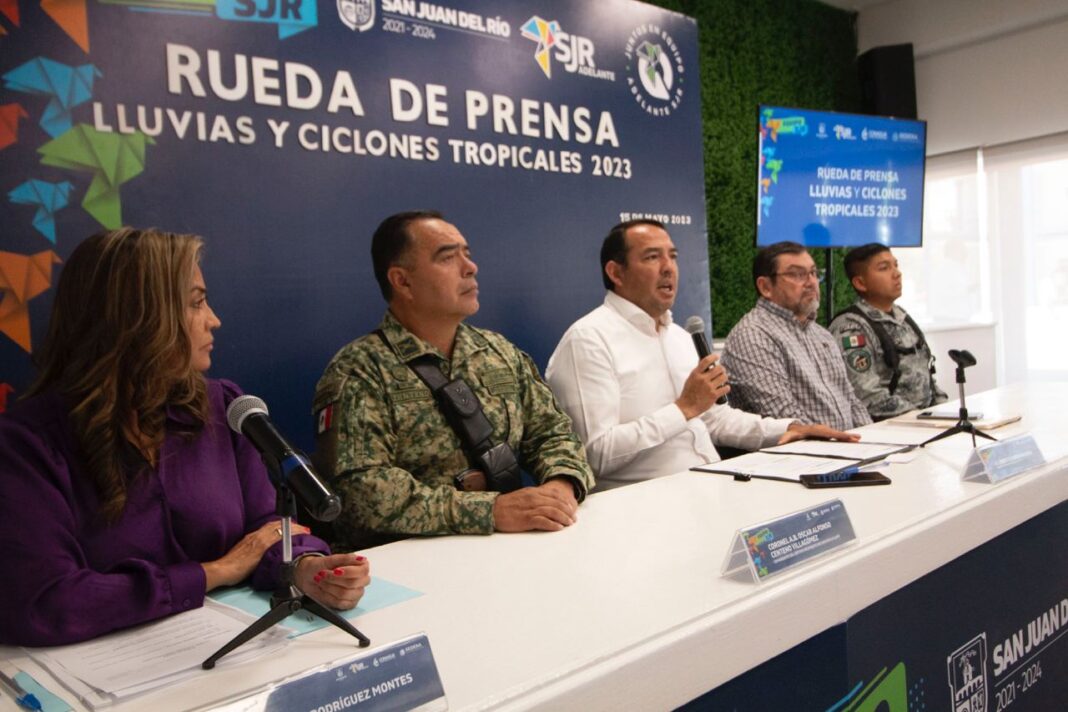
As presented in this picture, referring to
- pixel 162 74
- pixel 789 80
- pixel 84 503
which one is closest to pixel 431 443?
pixel 84 503

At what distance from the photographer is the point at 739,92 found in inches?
200

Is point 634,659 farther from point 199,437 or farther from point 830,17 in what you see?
point 830,17

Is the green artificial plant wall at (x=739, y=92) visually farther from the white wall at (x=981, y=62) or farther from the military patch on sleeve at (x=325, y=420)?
the military patch on sleeve at (x=325, y=420)

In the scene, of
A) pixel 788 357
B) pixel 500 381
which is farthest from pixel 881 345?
pixel 500 381

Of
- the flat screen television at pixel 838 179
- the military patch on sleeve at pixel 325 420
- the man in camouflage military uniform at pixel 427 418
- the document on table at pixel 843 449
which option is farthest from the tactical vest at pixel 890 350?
the military patch on sleeve at pixel 325 420

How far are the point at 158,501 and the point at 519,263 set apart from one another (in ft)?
6.14

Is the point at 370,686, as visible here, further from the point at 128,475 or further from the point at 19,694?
the point at 128,475

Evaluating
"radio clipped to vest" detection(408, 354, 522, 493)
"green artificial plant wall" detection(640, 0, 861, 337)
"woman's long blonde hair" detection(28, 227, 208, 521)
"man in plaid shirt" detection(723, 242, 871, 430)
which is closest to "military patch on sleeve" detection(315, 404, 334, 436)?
"radio clipped to vest" detection(408, 354, 522, 493)

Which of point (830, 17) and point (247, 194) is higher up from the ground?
point (830, 17)

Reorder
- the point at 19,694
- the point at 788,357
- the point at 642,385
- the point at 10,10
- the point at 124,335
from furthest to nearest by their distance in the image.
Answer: the point at 788,357 < the point at 642,385 < the point at 10,10 < the point at 124,335 < the point at 19,694

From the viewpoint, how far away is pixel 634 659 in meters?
0.91

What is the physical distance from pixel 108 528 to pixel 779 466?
56.1 inches

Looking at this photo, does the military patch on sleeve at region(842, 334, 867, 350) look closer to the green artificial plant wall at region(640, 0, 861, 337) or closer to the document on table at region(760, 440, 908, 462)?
the document on table at region(760, 440, 908, 462)

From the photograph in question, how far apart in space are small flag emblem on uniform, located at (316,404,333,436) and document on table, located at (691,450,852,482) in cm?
87
